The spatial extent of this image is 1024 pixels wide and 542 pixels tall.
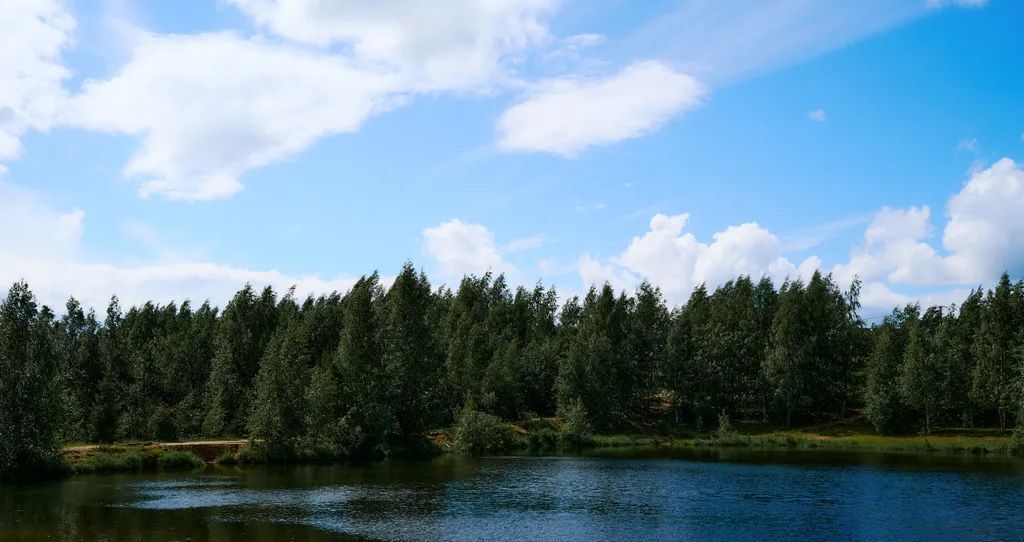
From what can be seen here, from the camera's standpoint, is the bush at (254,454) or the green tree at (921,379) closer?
the bush at (254,454)

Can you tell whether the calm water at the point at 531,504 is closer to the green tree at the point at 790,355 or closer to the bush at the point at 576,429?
the bush at the point at 576,429

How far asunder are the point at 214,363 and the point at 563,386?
48022 millimetres

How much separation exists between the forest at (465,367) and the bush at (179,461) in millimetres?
6831

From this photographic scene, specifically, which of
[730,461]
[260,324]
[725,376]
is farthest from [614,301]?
[260,324]

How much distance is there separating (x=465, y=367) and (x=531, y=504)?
64947 mm

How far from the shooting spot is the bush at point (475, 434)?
314 feet

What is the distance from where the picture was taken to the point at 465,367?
11725 cm

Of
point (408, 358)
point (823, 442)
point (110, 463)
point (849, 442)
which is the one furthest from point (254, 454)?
point (849, 442)

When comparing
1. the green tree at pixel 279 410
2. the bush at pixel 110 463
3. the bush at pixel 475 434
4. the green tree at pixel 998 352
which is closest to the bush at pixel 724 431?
the green tree at pixel 998 352

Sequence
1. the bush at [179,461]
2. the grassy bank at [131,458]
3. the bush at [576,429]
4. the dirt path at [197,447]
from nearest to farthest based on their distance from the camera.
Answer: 1. the grassy bank at [131,458]
2. the bush at [179,461]
3. the dirt path at [197,447]
4. the bush at [576,429]

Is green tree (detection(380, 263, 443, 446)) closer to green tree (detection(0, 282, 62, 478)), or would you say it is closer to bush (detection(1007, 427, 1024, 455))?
green tree (detection(0, 282, 62, 478))

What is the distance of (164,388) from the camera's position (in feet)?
347

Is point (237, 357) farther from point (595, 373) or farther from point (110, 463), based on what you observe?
point (595, 373)

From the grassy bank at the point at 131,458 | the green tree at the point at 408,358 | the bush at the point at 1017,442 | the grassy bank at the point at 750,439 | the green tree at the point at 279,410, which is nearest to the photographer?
the grassy bank at the point at 131,458
